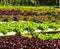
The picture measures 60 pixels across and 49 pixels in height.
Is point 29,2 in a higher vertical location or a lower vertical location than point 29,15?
lower

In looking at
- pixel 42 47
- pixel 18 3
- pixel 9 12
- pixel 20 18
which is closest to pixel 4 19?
pixel 20 18

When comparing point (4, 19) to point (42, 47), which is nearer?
point (42, 47)

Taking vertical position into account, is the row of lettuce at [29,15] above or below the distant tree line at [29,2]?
above

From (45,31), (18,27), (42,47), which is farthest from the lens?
(45,31)

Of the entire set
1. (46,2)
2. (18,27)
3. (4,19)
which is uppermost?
(18,27)

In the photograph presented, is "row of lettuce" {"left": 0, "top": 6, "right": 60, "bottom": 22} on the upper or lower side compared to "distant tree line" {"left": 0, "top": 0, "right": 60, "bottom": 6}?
upper

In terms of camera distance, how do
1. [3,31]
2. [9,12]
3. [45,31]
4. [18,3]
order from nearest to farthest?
[3,31] < [45,31] < [9,12] < [18,3]

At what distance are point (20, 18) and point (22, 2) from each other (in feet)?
107

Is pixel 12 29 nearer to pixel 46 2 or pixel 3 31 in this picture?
pixel 3 31

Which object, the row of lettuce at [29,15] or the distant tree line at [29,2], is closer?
the row of lettuce at [29,15]

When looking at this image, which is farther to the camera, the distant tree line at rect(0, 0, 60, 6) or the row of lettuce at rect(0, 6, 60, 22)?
the distant tree line at rect(0, 0, 60, 6)

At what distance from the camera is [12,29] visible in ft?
42.0

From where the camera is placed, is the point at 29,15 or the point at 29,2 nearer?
the point at 29,15

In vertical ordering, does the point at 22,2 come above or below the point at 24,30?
below
